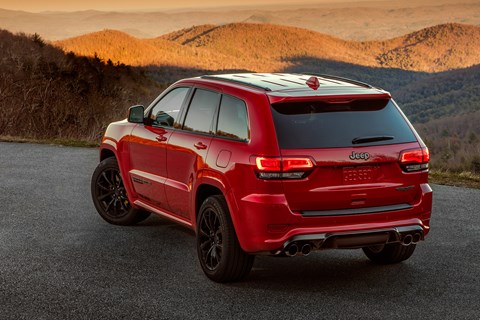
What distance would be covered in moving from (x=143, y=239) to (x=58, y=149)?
8809 mm

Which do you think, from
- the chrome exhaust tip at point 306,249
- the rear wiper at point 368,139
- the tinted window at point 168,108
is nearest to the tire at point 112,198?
the tinted window at point 168,108

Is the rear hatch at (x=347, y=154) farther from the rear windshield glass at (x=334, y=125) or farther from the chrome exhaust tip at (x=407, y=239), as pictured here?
the chrome exhaust tip at (x=407, y=239)

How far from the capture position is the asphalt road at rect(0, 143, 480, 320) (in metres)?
5.95

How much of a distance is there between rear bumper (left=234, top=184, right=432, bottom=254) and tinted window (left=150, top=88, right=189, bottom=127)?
1758 mm

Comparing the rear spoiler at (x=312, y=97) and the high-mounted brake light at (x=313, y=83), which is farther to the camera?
the high-mounted brake light at (x=313, y=83)

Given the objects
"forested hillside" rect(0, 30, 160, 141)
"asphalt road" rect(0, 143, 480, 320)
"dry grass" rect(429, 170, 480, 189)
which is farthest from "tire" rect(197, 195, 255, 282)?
"forested hillside" rect(0, 30, 160, 141)

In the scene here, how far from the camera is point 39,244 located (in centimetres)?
813

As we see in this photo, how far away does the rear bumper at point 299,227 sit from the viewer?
19.9 ft

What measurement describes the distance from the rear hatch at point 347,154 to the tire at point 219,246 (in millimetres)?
631

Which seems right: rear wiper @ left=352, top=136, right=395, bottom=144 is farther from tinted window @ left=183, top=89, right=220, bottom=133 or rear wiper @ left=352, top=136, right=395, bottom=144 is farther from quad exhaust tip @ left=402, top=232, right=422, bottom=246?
tinted window @ left=183, top=89, right=220, bottom=133

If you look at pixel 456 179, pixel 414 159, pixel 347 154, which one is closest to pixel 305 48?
pixel 456 179

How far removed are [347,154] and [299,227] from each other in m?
0.65

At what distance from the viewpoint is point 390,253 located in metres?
7.42

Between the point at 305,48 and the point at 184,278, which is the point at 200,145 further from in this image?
the point at 305,48
